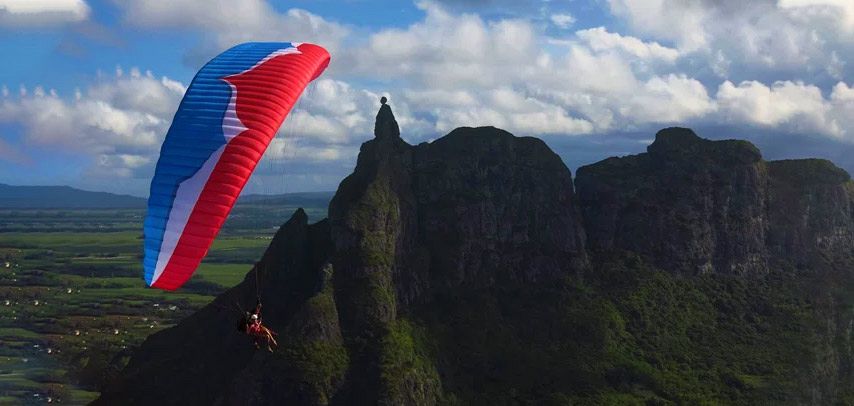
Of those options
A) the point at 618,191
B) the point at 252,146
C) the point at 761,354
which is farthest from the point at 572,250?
the point at 252,146

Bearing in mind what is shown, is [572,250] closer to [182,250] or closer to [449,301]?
[449,301]

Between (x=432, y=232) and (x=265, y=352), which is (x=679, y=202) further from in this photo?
(x=265, y=352)

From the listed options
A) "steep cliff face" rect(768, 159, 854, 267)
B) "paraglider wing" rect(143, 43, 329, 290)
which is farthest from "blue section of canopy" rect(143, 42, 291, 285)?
"steep cliff face" rect(768, 159, 854, 267)

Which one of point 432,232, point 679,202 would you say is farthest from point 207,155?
point 679,202

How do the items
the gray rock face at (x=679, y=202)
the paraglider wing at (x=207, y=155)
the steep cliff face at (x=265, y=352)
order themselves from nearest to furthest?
the paraglider wing at (x=207, y=155), the steep cliff face at (x=265, y=352), the gray rock face at (x=679, y=202)

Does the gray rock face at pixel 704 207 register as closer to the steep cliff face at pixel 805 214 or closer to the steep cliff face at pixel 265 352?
the steep cliff face at pixel 805 214

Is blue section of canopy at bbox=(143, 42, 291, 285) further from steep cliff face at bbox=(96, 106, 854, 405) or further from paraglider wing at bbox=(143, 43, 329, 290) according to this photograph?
steep cliff face at bbox=(96, 106, 854, 405)

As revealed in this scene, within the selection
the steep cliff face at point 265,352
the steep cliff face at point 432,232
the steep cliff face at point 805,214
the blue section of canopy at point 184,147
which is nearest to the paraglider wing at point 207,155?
the blue section of canopy at point 184,147
